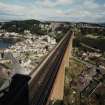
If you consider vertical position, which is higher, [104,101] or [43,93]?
[43,93]

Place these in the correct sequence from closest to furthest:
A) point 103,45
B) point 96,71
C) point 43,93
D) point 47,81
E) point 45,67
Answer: point 43,93, point 47,81, point 45,67, point 96,71, point 103,45

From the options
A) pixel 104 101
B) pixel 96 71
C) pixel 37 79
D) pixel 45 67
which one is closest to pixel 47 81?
pixel 37 79

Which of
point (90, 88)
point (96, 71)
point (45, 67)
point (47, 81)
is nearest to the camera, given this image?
point (47, 81)

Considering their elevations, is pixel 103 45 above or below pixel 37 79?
below

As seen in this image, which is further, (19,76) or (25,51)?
(25,51)

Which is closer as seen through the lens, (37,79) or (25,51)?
(37,79)

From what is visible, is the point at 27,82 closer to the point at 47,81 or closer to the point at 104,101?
the point at 47,81

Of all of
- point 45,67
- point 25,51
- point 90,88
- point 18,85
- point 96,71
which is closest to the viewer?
point 18,85

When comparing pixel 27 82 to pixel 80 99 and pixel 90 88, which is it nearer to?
pixel 80 99

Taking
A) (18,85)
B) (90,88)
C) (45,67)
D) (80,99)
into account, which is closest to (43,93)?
(18,85)

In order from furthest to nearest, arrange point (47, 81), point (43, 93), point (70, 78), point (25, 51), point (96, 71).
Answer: point (25, 51) → point (96, 71) → point (70, 78) → point (47, 81) → point (43, 93)
